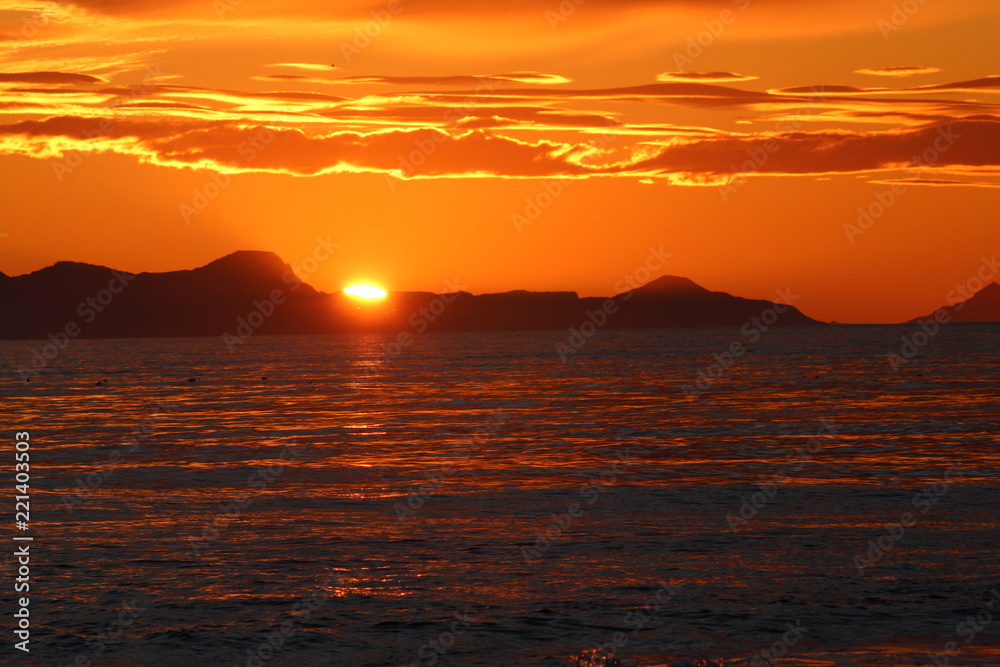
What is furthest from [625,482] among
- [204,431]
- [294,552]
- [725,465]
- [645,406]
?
[645,406]

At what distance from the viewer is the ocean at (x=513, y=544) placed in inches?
674

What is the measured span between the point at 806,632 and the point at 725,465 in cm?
2211

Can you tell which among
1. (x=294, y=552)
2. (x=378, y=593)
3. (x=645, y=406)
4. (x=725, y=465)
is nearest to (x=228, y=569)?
(x=294, y=552)

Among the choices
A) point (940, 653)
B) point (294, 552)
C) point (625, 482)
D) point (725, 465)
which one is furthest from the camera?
point (725, 465)

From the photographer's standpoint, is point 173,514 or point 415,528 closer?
point 415,528

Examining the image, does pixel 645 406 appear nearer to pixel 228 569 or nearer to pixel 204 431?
pixel 204 431

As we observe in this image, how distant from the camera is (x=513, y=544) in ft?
79.3

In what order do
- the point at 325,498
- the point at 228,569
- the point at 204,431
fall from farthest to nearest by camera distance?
the point at 204,431 → the point at 325,498 → the point at 228,569

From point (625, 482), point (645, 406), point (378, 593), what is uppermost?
point (378, 593)

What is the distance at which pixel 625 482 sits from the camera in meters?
34.7

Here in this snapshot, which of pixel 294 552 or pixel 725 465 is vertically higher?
pixel 294 552

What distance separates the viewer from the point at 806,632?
1747 centimetres

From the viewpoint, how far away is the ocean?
56.2ft

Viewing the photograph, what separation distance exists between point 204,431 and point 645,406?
1220 inches
